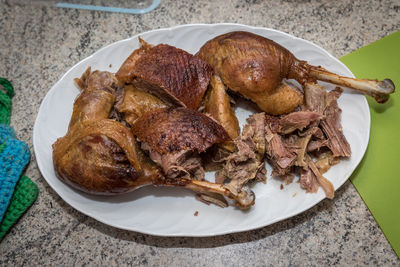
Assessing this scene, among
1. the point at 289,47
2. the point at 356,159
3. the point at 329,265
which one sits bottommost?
the point at 329,265

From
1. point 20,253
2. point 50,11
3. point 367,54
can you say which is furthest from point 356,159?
point 50,11

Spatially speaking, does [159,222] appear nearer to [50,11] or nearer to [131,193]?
[131,193]

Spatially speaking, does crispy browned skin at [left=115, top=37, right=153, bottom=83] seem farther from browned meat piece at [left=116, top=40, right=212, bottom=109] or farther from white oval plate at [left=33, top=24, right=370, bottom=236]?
white oval plate at [left=33, top=24, right=370, bottom=236]

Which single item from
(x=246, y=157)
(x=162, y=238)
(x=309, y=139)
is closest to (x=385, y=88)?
(x=309, y=139)

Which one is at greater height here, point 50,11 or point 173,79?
point 50,11

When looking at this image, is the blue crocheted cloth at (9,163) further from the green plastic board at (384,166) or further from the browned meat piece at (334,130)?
the green plastic board at (384,166)

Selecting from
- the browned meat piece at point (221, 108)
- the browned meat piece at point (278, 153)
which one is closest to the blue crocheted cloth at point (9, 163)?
the browned meat piece at point (221, 108)
